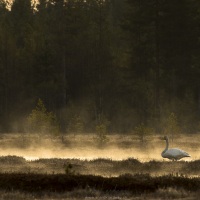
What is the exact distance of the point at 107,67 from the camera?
8675cm

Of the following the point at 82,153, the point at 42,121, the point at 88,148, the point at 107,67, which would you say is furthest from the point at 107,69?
the point at 82,153

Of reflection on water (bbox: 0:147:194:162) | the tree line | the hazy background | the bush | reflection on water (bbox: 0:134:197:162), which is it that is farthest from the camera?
the tree line

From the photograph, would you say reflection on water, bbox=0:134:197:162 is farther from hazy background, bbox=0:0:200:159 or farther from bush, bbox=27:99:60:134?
hazy background, bbox=0:0:200:159

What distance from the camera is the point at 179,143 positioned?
5219 cm

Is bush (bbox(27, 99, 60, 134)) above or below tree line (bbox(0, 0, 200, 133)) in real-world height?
below

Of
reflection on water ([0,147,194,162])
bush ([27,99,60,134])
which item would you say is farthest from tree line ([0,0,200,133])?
reflection on water ([0,147,194,162])

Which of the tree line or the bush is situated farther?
the tree line

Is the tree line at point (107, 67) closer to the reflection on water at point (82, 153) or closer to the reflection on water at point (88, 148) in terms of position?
the reflection on water at point (88, 148)

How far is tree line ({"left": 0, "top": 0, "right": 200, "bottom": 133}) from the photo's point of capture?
3113 inches

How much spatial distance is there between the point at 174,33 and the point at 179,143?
30.2 m

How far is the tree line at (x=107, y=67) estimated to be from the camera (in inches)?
3113

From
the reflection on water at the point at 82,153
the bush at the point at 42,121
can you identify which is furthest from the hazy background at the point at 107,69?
the reflection on water at the point at 82,153

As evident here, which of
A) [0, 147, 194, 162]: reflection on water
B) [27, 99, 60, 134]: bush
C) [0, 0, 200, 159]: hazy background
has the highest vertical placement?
[0, 0, 200, 159]: hazy background

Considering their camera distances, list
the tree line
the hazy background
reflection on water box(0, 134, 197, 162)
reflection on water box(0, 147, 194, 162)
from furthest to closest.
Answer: the tree line → the hazy background → reflection on water box(0, 134, 197, 162) → reflection on water box(0, 147, 194, 162)
